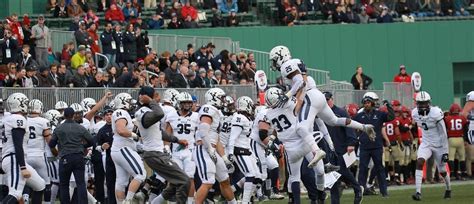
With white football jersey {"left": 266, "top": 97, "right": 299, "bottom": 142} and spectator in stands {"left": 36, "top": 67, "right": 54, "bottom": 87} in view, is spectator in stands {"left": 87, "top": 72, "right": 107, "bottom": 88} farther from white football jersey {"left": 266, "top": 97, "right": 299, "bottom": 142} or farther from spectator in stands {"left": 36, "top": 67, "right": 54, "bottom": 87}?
white football jersey {"left": 266, "top": 97, "right": 299, "bottom": 142}

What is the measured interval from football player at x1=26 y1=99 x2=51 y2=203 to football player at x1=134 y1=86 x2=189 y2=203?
221cm

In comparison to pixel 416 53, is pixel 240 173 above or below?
below

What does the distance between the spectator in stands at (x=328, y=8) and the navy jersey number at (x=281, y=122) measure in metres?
20.3

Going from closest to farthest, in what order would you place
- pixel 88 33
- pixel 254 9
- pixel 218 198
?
1. pixel 218 198
2. pixel 88 33
3. pixel 254 9

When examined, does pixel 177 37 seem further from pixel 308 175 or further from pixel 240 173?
pixel 308 175

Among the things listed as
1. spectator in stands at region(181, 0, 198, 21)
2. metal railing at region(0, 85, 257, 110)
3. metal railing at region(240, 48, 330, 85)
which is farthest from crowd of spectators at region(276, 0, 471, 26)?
metal railing at region(0, 85, 257, 110)

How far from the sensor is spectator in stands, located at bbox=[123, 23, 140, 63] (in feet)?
108

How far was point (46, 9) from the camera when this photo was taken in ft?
120

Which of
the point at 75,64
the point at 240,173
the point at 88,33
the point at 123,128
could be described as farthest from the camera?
the point at 88,33

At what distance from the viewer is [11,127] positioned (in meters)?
20.1

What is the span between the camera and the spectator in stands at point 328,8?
40.5 metres

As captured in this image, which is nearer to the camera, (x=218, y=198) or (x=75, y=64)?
(x=218, y=198)

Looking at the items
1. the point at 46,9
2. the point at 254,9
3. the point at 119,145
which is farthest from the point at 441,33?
the point at 119,145

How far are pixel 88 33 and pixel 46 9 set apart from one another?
13.5ft
